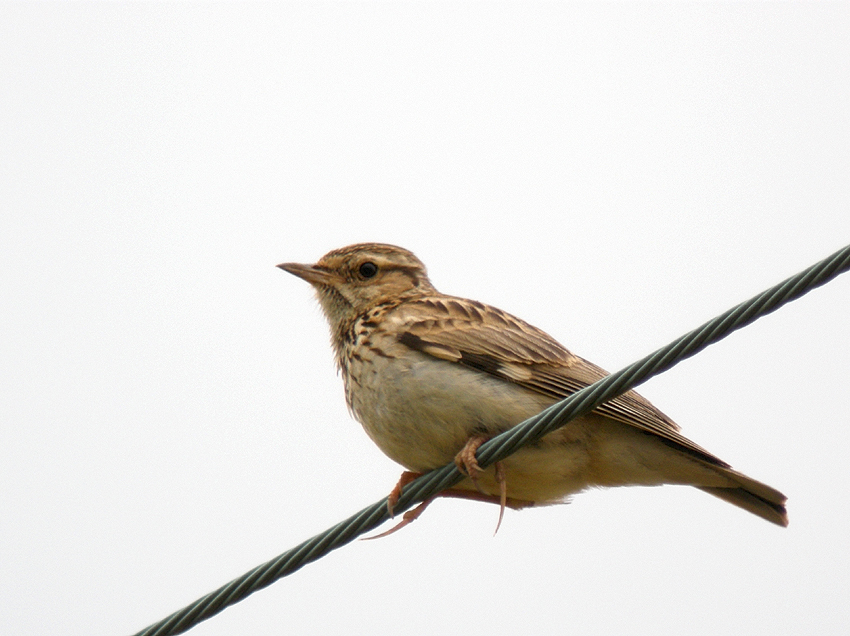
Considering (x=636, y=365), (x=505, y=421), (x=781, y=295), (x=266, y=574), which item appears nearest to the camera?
(x=781, y=295)

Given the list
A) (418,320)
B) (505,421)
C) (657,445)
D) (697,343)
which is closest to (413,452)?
(505,421)

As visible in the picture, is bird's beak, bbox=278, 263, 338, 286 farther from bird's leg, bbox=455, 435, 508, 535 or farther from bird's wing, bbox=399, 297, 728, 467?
bird's leg, bbox=455, 435, 508, 535

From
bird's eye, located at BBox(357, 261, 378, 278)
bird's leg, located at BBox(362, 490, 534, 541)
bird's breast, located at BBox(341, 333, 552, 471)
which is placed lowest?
bird's leg, located at BBox(362, 490, 534, 541)

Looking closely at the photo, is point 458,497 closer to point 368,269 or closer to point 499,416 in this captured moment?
point 499,416

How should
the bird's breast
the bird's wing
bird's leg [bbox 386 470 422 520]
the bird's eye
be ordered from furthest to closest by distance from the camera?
the bird's eye < the bird's wing < the bird's breast < bird's leg [bbox 386 470 422 520]

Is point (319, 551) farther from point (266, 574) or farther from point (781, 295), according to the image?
point (781, 295)

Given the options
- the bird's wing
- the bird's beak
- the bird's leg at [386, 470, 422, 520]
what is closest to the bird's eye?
the bird's beak

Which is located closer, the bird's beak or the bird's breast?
the bird's breast
